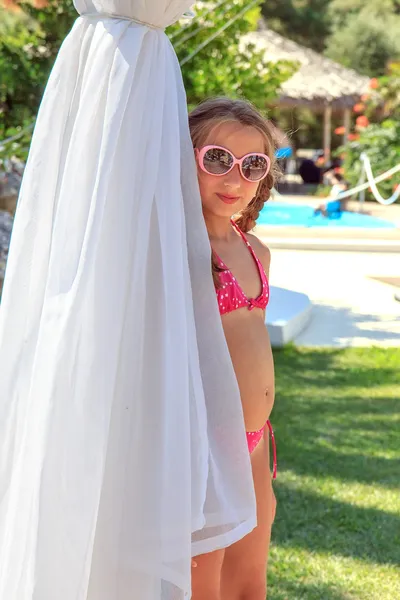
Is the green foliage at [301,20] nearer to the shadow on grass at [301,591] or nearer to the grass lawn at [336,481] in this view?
the grass lawn at [336,481]

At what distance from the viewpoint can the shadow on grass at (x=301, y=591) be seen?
3072 mm

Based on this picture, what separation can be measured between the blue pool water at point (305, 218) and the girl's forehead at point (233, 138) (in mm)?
13665

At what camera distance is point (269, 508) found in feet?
7.29

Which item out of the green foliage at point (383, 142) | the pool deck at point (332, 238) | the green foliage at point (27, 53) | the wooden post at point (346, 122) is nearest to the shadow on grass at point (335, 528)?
the green foliage at point (27, 53)

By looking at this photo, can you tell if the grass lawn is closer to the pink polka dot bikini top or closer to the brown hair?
the pink polka dot bikini top

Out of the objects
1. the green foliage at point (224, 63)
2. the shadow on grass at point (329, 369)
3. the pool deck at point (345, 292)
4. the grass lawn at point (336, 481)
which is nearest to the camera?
the grass lawn at point (336, 481)

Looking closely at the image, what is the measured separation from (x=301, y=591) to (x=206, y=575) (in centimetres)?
124

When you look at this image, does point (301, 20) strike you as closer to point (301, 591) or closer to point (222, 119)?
point (301, 591)

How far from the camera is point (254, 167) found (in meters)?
2.03

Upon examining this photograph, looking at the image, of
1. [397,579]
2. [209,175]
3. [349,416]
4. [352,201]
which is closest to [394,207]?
[352,201]

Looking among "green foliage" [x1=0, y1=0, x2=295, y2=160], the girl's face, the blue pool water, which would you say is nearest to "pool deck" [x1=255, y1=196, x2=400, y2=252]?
the blue pool water

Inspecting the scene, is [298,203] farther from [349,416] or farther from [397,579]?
[397,579]

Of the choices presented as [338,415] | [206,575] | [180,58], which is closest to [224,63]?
[180,58]

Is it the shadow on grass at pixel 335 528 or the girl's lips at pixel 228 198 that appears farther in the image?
the shadow on grass at pixel 335 528
